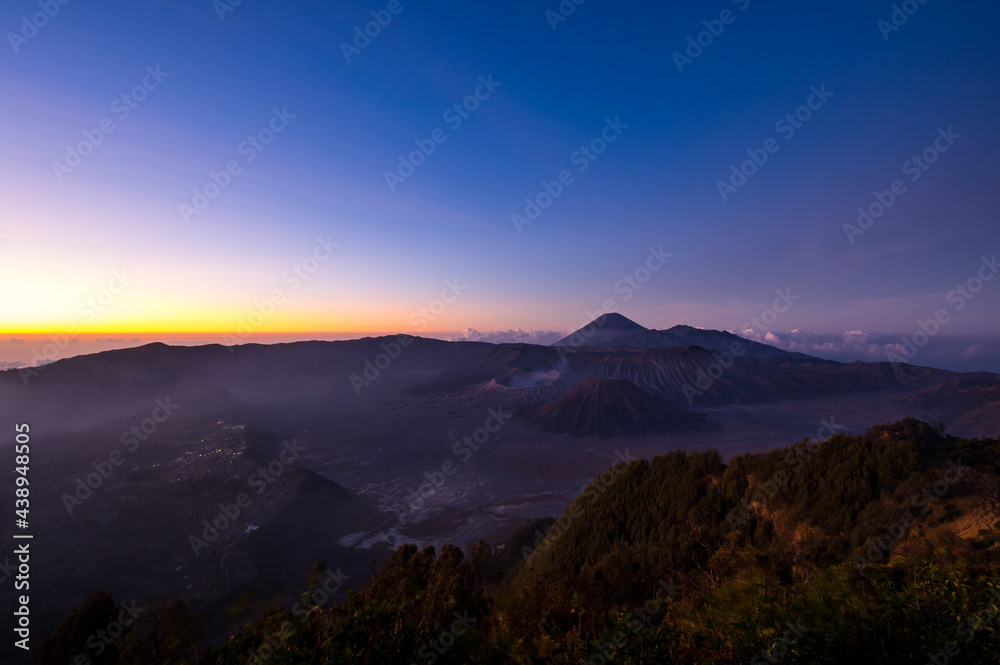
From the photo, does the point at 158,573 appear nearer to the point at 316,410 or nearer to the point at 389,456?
the point at 389,456
